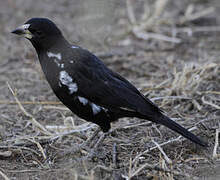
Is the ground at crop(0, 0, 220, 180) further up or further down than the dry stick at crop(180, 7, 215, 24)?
further down

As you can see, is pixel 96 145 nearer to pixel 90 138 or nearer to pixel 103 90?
pixel 90 138

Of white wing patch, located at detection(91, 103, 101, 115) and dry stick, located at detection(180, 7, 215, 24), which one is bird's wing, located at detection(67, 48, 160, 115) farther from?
dry stick, located at detection(180, 7, 215, 24)

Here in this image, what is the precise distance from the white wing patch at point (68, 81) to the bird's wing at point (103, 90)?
4 cm

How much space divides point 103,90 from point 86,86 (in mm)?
162

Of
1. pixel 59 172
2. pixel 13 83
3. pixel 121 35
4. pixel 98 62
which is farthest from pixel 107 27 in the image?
pixel 59 172

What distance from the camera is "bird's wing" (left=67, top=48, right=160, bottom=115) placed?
390 cm

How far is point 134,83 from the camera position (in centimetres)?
582

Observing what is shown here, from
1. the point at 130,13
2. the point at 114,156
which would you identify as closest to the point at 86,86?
the point at 114,156

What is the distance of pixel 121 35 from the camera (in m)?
7.60

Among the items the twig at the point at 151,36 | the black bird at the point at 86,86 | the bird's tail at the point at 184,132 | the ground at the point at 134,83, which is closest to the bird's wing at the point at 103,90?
the black bird at the point at 86,86

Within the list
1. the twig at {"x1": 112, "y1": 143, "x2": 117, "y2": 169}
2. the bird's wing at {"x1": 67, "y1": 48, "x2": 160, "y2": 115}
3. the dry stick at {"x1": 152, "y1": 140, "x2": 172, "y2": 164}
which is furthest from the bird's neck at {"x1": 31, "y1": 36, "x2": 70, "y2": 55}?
the dry stick at {"x1": 152, "y1": 140, "x2": 172, "y2": 164}

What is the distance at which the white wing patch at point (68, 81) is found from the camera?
12.6 ft

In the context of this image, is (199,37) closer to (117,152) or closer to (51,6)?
(51,6)

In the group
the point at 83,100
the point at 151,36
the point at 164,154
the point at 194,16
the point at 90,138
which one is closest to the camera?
the point at 164,154
